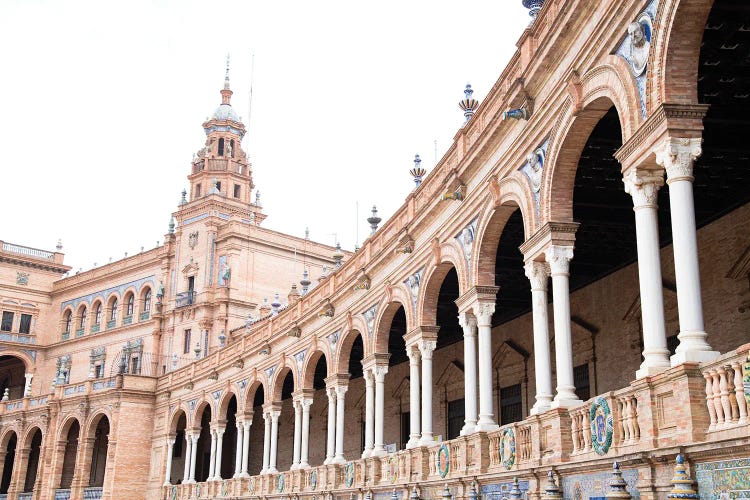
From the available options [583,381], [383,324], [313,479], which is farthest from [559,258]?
[313,479]

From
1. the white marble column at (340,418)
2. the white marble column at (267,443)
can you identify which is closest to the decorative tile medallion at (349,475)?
the white marble column at (340,418)

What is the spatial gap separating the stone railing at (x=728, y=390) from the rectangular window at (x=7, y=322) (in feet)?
199

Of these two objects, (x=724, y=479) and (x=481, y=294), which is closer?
(x=724, y=479)

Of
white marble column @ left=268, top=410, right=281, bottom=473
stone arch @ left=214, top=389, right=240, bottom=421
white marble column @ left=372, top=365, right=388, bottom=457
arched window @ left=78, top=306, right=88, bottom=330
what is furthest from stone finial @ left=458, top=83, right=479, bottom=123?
arched window @ left=78, top=306, right=88, bottom=330

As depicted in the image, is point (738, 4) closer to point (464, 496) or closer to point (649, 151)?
point (649, 151)

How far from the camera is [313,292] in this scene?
28.9m

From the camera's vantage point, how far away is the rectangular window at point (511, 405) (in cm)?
2408

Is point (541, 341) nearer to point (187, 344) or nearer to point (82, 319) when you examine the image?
point (187, 344)

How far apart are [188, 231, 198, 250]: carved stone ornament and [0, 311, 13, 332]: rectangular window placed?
56.3 feet

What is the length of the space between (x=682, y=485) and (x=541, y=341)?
16.9 feet

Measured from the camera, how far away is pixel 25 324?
62812 millimetres

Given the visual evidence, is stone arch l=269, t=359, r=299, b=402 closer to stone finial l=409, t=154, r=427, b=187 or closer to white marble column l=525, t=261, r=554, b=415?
stone finial l=409, t=154, r=427, b=187

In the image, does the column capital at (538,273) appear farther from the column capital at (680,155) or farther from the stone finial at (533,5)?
the stone finial at (533,5)

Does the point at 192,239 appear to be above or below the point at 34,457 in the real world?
above
